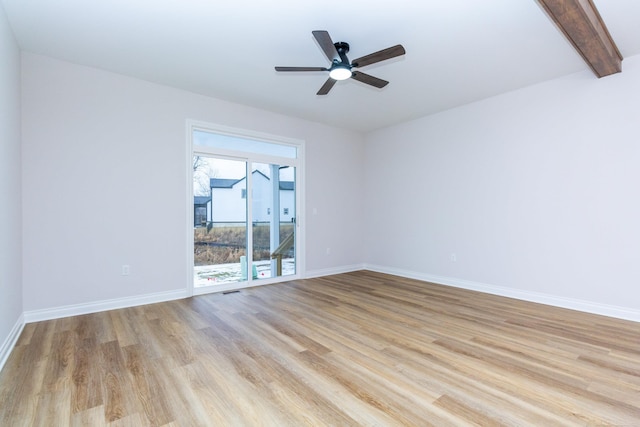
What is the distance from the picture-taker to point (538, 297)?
3.96 metres

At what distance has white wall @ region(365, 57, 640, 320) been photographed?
11.2 ft

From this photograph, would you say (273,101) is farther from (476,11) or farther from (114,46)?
(476,11)

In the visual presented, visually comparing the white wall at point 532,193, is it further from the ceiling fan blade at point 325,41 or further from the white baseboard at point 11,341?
the white baseboard at point 11,341

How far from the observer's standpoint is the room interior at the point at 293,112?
9.05ft

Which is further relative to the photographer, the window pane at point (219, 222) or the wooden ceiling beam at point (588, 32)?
the window pane at point (219, 222)

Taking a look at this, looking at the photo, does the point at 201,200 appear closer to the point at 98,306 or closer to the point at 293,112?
the point at 98,306

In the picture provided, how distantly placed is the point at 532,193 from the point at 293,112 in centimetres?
370

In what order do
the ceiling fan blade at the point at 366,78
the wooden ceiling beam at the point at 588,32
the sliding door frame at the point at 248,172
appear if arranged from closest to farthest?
the wooden ceiling beam at the point at 588,32, the ceiling fan blade at the point at 366,78, the sliding door frame at the point at 248,172

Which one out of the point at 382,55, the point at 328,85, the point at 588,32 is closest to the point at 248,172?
the point at 328,85

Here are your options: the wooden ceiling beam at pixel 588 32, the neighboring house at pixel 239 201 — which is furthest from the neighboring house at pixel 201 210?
the wooden ceiling beam at pixel 588 32

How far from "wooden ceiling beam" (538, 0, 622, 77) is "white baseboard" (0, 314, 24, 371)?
188 inches

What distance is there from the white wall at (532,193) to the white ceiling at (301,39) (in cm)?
41

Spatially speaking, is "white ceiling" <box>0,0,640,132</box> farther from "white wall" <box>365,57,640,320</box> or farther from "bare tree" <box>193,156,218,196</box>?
"bare tree" <box>193,156,218,196</box>

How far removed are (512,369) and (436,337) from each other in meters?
0.68
